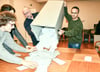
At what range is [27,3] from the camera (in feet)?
19.5

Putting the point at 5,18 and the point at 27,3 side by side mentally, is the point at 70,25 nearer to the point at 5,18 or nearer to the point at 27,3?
the point at 5,18

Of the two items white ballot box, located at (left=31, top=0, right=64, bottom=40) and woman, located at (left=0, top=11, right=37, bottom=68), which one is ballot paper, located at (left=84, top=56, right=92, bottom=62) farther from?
woman, located at (left=0, top=11, right=37, bottom=68)

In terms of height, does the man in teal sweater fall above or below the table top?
above

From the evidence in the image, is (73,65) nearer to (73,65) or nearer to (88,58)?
(73,65)

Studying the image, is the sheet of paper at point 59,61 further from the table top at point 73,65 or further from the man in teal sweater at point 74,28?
the man in teal sweater at point 74,28

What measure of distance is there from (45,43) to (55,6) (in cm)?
48

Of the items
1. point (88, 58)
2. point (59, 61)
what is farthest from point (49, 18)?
point (88, 58)

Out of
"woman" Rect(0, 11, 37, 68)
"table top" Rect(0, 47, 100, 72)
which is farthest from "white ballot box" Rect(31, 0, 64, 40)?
"table top" Rect(0, 47, 100, 72)

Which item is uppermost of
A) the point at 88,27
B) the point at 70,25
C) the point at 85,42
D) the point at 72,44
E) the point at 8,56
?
the point at 70,25

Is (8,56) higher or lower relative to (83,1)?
lower

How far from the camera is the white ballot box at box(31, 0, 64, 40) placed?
1.53 m

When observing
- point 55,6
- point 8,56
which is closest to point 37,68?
point 8,56

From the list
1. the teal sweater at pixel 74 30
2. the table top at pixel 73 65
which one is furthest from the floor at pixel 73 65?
the teal sweater at pixel 74 30

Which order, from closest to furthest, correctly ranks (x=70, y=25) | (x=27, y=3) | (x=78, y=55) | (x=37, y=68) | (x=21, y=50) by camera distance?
(x=37, y=68)
(x=78, y=55)
(x=21, y=50)
(x=70, y=25)
(x=27, y=3)
